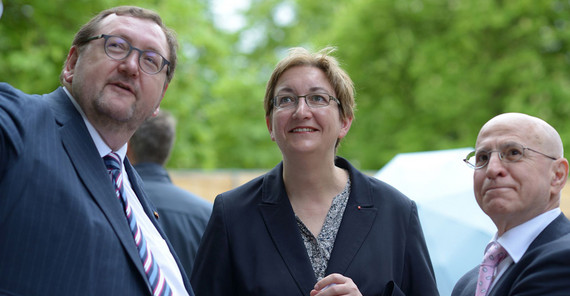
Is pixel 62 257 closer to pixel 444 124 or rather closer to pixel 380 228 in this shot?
pixel 380 228

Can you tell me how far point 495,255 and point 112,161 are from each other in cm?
169

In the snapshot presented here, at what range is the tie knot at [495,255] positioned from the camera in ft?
9.18

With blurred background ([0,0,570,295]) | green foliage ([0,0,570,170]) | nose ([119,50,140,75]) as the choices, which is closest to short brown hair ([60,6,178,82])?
nose ([119,50,140,75])

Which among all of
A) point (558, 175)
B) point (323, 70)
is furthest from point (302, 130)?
point (558, 175)

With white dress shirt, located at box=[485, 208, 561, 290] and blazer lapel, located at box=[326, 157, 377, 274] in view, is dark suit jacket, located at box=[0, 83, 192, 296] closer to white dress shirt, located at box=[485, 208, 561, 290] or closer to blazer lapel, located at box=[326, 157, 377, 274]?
blazer lapel, located at box=[326, 157, 377, 274]

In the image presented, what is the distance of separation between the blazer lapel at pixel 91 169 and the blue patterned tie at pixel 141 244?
0.07m

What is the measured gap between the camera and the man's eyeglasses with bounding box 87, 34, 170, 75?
8.35 ft

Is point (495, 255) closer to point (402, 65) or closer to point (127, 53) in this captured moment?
point (127, 53)

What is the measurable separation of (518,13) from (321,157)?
1252 cm

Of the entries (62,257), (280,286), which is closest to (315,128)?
(280,286)

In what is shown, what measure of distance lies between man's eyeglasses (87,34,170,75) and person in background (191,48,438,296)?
77cm

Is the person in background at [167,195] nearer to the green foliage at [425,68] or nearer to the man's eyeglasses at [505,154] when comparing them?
the man's eyeglasses at [505,154]

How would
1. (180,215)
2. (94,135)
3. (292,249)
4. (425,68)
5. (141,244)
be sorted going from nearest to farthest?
(141,244) → (94,135) → (292,249) → (180,215) → (425,68)

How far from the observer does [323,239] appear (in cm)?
314
